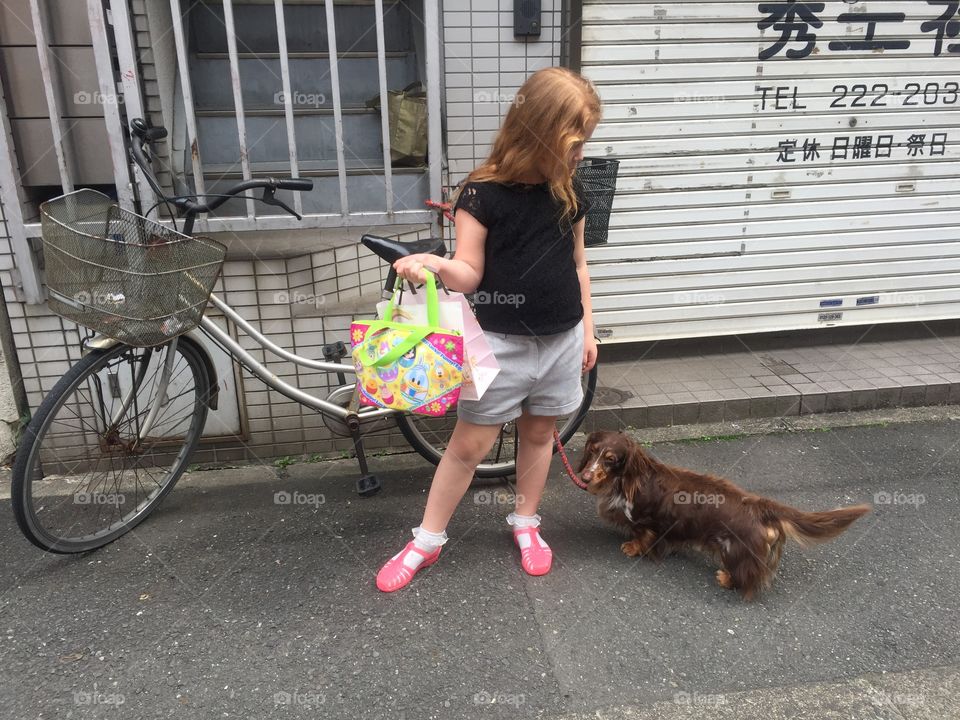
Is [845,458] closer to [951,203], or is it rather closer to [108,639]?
[951,203]

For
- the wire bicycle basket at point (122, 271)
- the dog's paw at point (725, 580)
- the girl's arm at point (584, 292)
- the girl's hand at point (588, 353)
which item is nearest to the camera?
the wire bicycle basket at point (122, 271)

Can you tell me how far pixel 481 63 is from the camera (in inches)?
160

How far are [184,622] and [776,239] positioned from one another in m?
4.63

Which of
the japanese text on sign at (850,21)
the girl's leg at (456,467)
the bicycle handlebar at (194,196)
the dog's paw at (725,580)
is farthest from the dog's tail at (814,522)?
the japanese text on sign at (850,21)

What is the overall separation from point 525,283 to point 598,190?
69.3 inches

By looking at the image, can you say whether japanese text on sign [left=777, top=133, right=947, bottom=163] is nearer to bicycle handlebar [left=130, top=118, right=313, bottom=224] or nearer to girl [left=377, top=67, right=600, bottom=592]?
girl [left=377, top=67, right=600, bottom=592]

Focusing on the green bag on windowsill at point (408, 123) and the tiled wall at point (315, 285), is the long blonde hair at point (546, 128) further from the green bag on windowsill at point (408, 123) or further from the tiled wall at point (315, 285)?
the green bag on windowsill at point (408, 123)

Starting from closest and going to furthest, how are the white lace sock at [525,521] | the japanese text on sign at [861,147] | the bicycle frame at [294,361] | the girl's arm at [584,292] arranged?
the girl's arm at [584,292]
the white lace sock at [525,521]
the bicycle frame at [294,361]
the japanese text on sign at [861,147]

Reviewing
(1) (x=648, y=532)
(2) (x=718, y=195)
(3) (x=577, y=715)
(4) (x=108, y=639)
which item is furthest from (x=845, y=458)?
(4) (x=108, y=639)

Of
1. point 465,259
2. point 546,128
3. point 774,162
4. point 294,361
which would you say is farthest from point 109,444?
point 774,162

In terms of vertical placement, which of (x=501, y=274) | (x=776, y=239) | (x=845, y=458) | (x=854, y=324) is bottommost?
(x=845, y=458)

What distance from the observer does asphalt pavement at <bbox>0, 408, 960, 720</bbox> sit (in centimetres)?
235

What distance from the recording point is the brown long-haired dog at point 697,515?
272 centimetres

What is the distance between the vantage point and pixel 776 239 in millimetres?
5156
